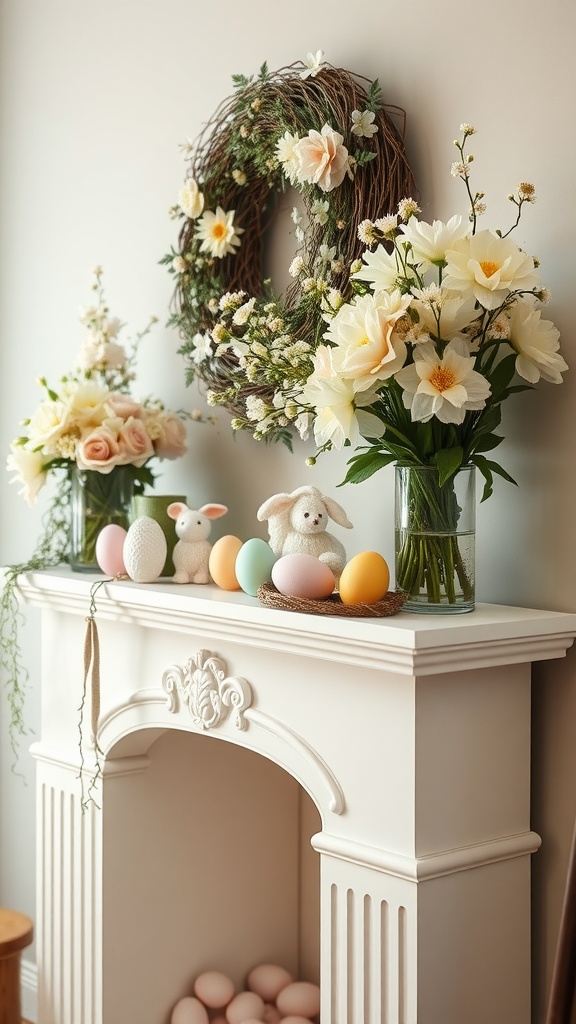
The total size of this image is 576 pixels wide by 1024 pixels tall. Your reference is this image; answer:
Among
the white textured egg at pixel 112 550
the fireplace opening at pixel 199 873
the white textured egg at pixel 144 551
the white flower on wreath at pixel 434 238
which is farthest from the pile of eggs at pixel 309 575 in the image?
the fireplace opening at pixel 199 873

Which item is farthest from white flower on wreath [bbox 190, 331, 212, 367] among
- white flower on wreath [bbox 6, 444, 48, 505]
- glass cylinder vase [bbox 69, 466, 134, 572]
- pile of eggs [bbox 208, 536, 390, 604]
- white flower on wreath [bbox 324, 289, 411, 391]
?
white flower on wreath [bbox 324, 289, 411, 391]

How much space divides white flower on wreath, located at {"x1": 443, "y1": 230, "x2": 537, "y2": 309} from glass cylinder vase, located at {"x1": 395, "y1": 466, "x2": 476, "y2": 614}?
0.27 m

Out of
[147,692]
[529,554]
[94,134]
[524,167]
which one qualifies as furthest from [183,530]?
[94,134]

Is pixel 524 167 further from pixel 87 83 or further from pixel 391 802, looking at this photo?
pixel 87 83

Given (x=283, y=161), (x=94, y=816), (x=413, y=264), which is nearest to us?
(x=413, y=264)

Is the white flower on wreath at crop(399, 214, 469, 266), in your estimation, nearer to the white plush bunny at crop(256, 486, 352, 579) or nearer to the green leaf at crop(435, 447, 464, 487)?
the green leaf at crop(435, 447, 464, 487)

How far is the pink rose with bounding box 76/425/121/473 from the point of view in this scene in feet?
7.43

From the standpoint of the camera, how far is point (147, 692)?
215cm

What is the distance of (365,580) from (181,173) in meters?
1.25

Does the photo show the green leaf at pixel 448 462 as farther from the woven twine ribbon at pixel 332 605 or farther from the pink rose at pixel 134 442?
the pink rose at pixel 134 442

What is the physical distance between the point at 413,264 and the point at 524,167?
0.29 meters

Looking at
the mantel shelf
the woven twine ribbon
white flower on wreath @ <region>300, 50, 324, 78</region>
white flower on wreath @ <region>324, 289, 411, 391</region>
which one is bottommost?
the mantel shelf

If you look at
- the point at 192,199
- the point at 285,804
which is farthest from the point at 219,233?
the point at 285,804

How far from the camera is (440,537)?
166 cm
